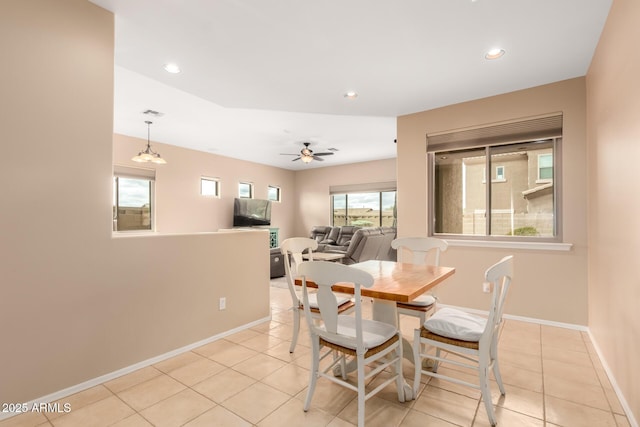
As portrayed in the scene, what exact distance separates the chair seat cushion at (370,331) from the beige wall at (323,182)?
6.47 meters

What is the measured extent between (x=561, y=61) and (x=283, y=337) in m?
3.72

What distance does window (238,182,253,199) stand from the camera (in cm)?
815

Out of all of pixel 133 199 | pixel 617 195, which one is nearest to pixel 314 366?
pixel 617 195

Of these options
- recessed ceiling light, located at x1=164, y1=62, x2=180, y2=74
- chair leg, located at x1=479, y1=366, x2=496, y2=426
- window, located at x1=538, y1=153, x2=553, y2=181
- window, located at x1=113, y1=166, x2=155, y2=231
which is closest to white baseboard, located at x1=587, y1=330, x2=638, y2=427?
chair leg, located at x1=479, y1=366, x2=496, y2=426

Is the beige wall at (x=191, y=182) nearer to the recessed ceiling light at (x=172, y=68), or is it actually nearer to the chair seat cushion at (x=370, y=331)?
the recessed ceiling light at (x=172, y=68)

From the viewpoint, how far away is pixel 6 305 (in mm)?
1804

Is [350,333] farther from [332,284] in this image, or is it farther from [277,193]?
[277,193]

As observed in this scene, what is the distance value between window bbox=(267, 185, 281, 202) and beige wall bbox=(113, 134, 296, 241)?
211mm

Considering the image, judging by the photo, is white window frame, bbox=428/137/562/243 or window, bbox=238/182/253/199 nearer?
white window frame, bbox=428/137/562/243

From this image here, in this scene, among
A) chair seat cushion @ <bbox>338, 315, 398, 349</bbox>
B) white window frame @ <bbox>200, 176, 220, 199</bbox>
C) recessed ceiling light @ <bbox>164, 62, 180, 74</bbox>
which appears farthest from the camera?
white window frame @ <bbox>200, 176, 220, 199</bbox>

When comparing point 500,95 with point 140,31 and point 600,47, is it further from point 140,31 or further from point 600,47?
point 140,31

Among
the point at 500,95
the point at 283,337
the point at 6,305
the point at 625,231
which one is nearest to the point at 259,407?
the point at 283,337

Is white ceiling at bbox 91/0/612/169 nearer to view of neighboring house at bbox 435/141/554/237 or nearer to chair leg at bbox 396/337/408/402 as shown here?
view of neighboring house at bbox 435/141/554/237

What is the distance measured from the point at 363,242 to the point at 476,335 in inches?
159
